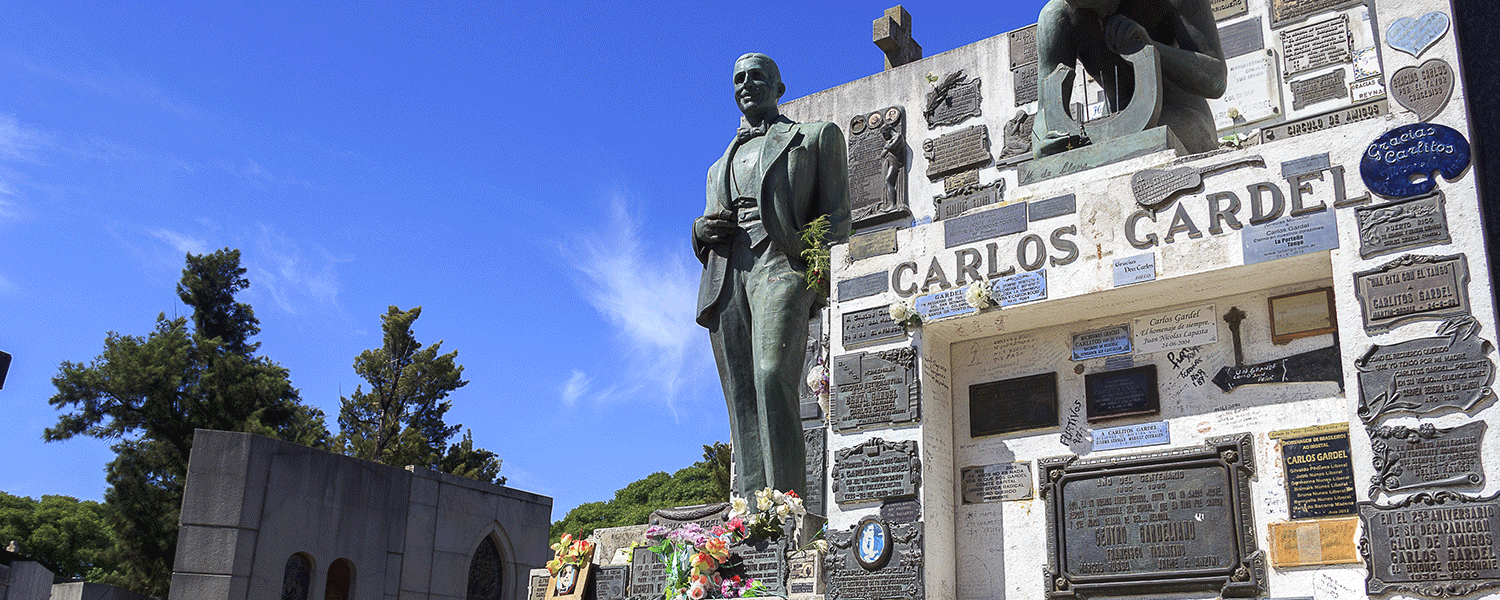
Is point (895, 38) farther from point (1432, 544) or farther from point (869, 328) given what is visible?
point (1432, 544)

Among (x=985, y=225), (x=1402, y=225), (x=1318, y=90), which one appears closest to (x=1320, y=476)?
(x=1402, y=225)

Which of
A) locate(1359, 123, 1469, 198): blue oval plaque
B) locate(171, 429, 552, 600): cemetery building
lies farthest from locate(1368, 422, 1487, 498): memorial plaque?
locate(171, 429, 552, 600): cemetery building

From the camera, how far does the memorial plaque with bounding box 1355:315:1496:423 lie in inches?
199

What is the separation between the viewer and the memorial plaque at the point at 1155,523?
5.72 metres

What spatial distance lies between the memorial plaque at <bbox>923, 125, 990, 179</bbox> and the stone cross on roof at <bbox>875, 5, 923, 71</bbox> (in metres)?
3.92

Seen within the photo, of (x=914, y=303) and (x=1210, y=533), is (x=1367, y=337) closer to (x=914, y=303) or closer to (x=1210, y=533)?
(x=1210, y=533)

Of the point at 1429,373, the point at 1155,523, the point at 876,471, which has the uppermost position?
the point at 1429,373

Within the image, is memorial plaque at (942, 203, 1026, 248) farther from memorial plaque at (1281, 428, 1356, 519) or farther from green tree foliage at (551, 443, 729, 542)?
green tree foliage at (551, 443, 729, 542)

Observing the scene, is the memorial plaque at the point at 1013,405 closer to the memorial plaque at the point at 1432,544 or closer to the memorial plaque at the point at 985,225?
the memorial plaque at the point at 985,225

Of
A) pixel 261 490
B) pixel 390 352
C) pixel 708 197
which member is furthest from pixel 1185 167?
pixel 390 352

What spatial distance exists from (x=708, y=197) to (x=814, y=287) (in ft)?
4.01

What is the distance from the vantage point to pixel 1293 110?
46.1 feet

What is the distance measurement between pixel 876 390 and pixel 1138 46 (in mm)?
2921

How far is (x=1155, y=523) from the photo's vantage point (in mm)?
6004
